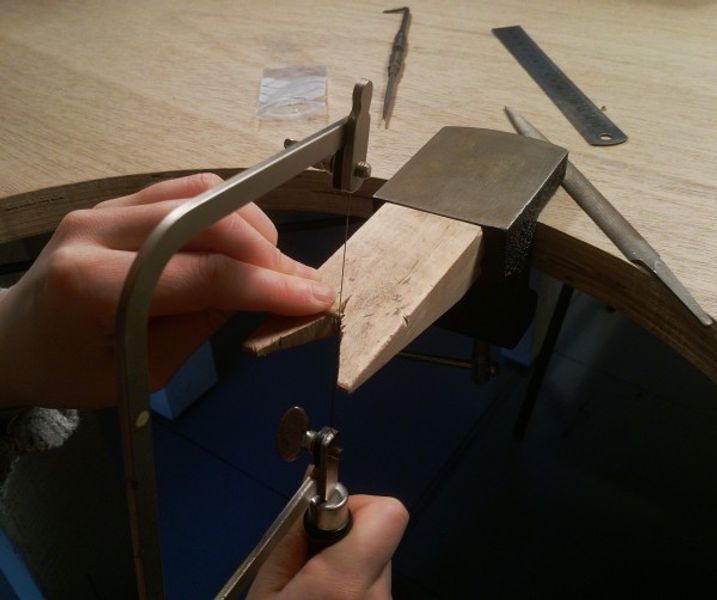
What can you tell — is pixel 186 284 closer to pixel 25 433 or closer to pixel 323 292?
pixel 323 292

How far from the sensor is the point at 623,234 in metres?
0.52

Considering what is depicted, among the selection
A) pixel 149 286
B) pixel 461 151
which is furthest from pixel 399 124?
pixel 149 286

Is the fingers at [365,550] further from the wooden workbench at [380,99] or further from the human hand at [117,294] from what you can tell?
the wooden workbench at [380,99]

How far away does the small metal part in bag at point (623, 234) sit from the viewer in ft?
1.54

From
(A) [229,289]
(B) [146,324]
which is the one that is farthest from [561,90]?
(B) [146,324]

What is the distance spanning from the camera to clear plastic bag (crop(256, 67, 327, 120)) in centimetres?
72

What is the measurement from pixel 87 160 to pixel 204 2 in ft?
1.87

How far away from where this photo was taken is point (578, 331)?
1611 mm

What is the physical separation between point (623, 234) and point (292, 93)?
0.43 m

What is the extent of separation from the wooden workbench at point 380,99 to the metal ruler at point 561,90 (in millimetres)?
16

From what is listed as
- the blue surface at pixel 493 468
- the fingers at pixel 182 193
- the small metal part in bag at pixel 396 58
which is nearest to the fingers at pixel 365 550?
the fingers at pixel 182 193

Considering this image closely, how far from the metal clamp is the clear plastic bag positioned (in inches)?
16.0

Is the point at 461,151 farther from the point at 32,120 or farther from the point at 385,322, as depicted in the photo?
the point at 32,120

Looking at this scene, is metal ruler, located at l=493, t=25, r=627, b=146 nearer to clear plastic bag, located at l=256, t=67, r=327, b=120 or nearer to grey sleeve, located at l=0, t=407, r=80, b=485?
clear plastic bag, located at l=256, t=67, r=327, b=120
